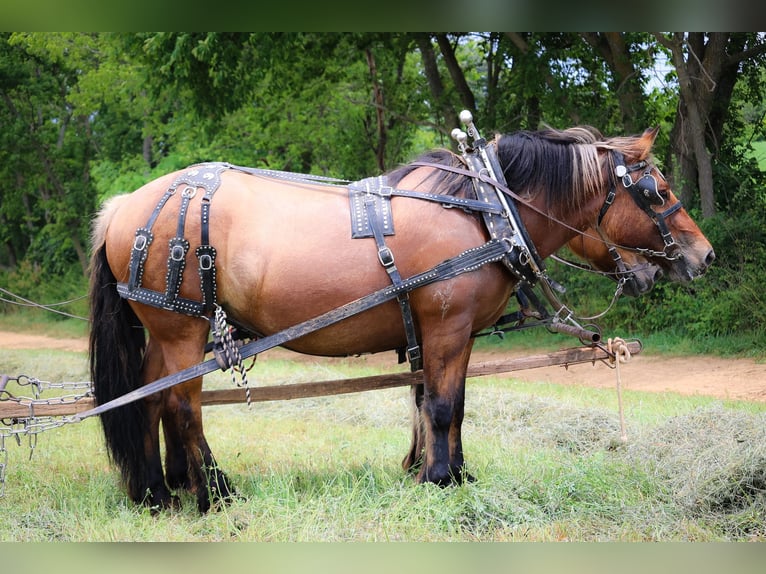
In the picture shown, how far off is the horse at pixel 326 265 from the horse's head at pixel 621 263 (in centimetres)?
7

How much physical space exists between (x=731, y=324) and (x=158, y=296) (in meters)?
8.00

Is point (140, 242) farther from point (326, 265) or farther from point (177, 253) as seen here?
point (326, 265)

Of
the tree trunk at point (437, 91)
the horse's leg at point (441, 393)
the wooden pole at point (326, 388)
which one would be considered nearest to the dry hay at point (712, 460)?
the wooden pole at point (326, 388)

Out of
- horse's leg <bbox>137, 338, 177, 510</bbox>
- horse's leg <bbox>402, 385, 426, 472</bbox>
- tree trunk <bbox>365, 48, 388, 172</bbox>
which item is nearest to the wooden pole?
horse's leg <bbox>402, 385, 426, 472</bbox>

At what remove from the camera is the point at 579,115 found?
1118 centimetres

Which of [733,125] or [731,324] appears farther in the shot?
[733,125]

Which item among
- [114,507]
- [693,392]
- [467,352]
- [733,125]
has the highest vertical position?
[733,125]

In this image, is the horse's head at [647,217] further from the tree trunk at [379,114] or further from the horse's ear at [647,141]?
the tree trunk at [379,114]

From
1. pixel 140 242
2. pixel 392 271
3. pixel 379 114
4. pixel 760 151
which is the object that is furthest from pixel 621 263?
pixel 379 114

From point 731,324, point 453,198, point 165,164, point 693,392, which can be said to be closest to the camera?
point 453,198

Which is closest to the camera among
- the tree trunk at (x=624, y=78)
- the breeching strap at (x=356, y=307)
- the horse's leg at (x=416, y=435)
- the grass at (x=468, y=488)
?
the grass at (x=468, y=488)

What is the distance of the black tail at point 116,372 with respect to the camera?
4.11m
